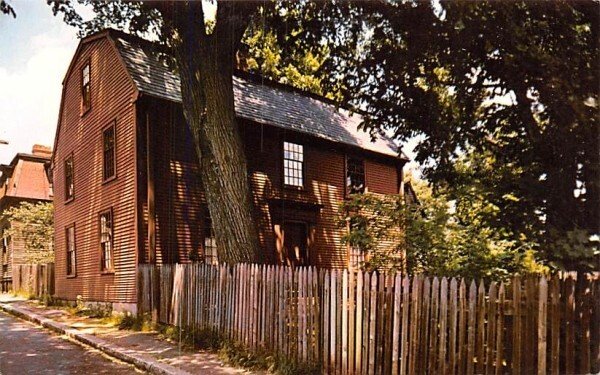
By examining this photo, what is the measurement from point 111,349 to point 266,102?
37.5ft

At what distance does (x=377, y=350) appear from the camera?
6.19m

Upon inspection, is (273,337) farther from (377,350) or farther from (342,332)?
(377,350)

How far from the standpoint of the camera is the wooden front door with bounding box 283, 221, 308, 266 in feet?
55.9

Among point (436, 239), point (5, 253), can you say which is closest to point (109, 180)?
point (436, 239)

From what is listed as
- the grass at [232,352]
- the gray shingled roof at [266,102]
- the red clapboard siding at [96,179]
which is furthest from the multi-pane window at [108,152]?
the grass at [232,352]

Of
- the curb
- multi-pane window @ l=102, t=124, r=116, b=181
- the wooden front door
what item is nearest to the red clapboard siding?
multi-pane window @ l=102, t=124, r=116, b=181

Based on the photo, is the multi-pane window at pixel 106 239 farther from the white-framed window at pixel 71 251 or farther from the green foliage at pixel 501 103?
the green foliage at pixel 501 103

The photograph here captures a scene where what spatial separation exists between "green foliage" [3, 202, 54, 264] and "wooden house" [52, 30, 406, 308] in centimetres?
360

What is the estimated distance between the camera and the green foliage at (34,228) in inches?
892

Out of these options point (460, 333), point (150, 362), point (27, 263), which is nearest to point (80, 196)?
point (27, 263)

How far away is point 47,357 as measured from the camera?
862cm

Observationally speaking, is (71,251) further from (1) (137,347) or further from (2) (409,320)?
(2) (409,320)

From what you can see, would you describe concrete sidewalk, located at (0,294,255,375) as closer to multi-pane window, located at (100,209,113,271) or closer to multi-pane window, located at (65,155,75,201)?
multi-pane window, located at (100,209,113,271)

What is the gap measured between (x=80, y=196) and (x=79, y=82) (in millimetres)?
4183
